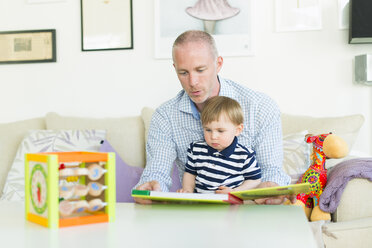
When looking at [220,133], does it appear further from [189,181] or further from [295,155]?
[295,155]

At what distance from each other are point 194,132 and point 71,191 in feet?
2.79

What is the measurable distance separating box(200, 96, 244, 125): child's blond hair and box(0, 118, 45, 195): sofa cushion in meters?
1.54

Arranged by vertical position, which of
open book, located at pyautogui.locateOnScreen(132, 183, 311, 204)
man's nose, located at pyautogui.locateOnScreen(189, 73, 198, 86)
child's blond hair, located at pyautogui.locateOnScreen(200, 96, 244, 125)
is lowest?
open book, located at pyautogui.locateOnScreen(132, 183, 311, 204)

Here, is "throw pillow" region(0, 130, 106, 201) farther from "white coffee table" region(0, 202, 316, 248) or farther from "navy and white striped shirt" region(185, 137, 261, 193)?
"white coffee table" region(0, 202, 316, 248)

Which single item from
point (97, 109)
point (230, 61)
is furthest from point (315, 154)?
point (97, 109)

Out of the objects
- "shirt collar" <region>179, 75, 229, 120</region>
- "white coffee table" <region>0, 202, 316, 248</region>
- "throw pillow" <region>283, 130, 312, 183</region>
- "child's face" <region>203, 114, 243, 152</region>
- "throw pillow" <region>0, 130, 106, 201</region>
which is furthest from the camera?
"throw pillow" <region>0, 130, 106, 201</region>

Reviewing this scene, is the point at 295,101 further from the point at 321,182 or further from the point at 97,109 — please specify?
the point at 97,109

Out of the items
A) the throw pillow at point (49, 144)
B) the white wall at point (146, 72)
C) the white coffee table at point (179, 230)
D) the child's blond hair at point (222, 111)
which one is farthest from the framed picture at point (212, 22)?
the white coffee table at point (179, 230)

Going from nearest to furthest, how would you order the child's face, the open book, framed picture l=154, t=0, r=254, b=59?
the open book, the child's face, framed picture l=154, t=0, r=254, b=59

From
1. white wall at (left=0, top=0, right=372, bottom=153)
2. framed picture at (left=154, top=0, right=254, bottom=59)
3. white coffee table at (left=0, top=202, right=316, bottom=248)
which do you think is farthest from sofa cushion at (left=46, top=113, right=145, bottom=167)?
white coffee table at (left=0, top=202, right=316, bottom=248)

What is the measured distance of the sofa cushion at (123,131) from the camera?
2.70 meters

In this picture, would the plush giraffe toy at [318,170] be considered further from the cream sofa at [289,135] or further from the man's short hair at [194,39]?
the man's short hair at [194,39]

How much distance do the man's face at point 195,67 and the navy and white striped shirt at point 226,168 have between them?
22 centimetres

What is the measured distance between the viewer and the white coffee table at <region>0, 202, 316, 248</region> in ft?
2.94
